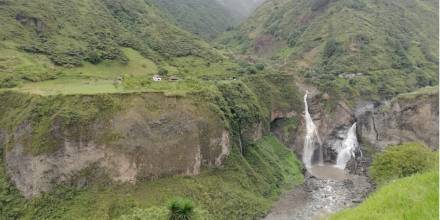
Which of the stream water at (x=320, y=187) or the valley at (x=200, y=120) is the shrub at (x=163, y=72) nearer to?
the valley at (x=200, y=120)

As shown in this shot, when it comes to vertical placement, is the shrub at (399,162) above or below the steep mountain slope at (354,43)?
below

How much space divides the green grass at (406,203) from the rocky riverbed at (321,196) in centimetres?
3429

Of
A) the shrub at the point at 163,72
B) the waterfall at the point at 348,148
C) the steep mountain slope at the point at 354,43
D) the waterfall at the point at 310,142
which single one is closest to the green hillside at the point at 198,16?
the steep mountain slope at the point at 354,43

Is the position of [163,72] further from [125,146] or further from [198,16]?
[198,16]

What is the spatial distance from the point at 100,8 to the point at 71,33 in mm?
15764

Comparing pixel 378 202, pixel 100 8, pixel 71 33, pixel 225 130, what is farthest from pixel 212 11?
pixel 378 202

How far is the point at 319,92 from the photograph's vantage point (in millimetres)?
68562

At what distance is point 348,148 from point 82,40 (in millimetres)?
43798

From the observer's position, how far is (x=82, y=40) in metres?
Result: 68.3

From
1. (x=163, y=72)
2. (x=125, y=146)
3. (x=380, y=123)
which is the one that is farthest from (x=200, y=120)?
(x=380, y=123)

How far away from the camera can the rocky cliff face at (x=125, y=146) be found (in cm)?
3912

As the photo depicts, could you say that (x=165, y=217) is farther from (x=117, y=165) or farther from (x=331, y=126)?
(x=331, y=126)

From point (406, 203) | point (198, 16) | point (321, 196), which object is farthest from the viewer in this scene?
point (198, 16)

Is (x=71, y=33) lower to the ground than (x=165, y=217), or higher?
higher
